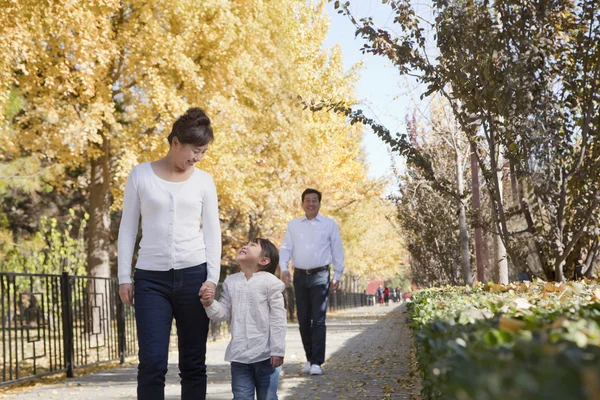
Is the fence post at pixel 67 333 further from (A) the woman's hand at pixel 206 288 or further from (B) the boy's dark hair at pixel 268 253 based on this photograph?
(A) the woman's hand at pixel 206 288

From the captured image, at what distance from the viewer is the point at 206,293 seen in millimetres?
4633

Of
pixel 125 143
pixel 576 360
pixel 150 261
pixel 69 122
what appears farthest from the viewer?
pixel 125 143

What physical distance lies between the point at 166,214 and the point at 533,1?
16.1 ft

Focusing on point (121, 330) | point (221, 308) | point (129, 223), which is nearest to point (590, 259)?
point (221, 308)

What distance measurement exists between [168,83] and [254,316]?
457 inches

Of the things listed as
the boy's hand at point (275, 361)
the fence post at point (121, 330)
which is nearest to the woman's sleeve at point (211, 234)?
the boy's hand at point (275, 361)

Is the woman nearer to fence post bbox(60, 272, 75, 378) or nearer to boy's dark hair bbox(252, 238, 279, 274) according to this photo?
boy's dark hair bbox(252, 238, 279, 274)

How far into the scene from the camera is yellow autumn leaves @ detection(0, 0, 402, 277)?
13.7m

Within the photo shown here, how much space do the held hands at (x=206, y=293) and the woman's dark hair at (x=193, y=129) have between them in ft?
2.87

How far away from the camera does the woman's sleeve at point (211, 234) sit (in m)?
4.77

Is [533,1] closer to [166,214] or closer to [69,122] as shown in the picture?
[166,214]

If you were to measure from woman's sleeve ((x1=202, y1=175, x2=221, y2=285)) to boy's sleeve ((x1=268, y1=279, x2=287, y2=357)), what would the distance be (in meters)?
0.46

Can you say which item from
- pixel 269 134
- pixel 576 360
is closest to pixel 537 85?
pixel 576 360

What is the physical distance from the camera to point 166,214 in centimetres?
470
